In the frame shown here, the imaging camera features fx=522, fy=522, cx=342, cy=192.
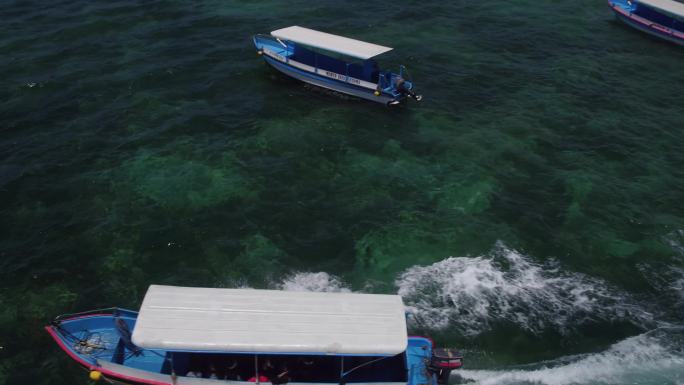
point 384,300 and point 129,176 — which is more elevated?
point 384,300

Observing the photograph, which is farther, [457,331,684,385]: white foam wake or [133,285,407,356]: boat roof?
[457,331,684,385]: white foam wake

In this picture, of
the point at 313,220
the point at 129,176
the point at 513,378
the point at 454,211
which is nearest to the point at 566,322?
the point at 513,378

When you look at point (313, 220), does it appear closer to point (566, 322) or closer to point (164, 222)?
point (164, 222)

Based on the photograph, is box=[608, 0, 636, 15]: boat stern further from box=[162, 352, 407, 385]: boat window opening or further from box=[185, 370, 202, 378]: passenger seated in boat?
box=[185, 370, 202, 378]: passenger seated in boat

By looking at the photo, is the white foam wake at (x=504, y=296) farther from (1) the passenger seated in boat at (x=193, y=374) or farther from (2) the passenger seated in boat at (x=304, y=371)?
(1) the passenger seated in boat at (x=193, y=374)

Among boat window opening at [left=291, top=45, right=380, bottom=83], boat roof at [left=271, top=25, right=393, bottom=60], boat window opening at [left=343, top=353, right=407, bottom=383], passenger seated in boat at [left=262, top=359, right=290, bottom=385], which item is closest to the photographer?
passenger seated in boat at [left=262, top=359, right=290, bottom=385]

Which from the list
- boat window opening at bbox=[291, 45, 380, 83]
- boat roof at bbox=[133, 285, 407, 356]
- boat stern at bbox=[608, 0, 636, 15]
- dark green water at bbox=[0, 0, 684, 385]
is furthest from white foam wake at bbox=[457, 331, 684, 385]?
boat stern at bbox=[608, 0, 636, 15]

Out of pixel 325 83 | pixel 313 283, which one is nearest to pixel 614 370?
pixel 313 283
